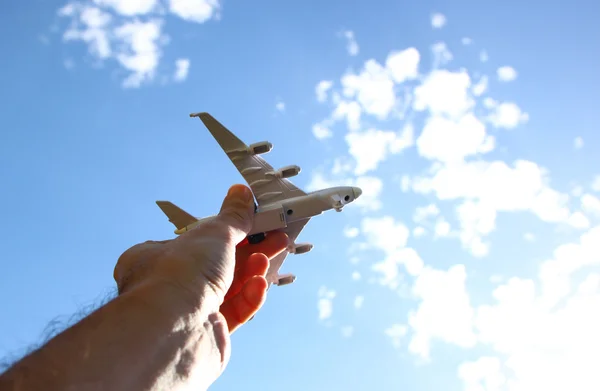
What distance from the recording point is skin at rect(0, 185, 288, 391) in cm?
319

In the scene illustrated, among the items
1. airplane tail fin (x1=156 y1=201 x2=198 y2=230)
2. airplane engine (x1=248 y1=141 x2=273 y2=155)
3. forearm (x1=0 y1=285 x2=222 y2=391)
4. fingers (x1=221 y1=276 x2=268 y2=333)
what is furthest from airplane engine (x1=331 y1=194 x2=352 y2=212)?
forearm (x1=0 y1=285 x2=222 y2=391)

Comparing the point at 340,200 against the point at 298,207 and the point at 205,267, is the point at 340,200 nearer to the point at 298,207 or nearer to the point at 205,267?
the point at 298,207

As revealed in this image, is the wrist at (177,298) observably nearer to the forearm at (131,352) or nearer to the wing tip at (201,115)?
the forearm at (131,352)

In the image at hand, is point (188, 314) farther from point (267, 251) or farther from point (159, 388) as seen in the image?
point (267, 251)

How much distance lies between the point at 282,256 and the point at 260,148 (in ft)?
13.5

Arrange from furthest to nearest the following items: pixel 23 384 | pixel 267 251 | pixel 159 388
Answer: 1. pixel 267 251
2. pixel 159 388
3. pixel 23 384

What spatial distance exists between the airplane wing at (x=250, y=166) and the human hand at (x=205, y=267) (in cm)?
547

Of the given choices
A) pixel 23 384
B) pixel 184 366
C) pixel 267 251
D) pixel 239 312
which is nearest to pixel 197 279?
pixel 184 366

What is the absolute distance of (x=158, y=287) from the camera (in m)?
4.48

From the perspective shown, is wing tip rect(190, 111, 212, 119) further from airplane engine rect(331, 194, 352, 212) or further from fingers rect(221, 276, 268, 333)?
fingers rect(221, 276, 268, 333)

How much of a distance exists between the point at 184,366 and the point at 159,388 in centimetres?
44

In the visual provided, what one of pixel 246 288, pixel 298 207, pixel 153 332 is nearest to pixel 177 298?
pixel 153 332

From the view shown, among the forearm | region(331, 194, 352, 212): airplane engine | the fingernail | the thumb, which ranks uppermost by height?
region(331, 194, 352, 212): airplane engine

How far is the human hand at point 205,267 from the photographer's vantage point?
4805 mm
